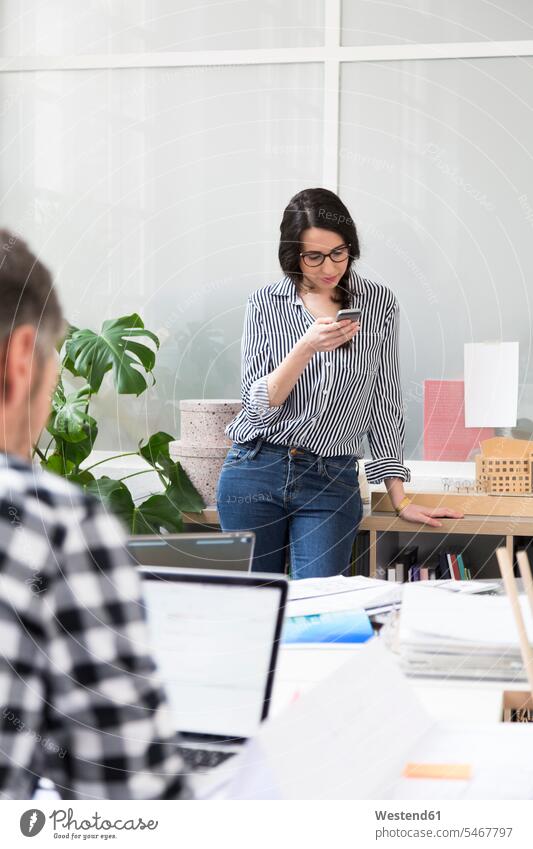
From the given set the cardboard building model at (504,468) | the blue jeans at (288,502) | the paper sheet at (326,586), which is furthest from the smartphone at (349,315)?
the cardboard building model at (504,468)

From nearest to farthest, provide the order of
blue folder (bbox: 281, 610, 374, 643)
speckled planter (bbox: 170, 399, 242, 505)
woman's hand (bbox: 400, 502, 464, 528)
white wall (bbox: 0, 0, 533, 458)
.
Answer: blue folder (bbox: 281, 610, 374, 643) → white wall (bbox: 0, 0, 533, 458) → woman's hand (bbox: 400, 502, 464, 528) → speckled planter (bbox: 170, 399, 242, 505)

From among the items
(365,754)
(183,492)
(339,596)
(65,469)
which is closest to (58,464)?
(65,469)

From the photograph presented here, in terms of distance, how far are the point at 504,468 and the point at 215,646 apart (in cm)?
107

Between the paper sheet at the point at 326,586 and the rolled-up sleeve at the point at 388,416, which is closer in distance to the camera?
the paper sheet at the point at 326,586

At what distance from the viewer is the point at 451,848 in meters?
0.59

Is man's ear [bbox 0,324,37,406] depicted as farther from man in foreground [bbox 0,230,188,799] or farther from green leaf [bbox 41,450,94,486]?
green leaf [bbox 41,450,94,486]

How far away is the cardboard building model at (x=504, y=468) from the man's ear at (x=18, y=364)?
1.19 meters

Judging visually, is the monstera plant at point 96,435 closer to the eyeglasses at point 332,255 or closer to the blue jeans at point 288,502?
the blue jeans at point 288,502

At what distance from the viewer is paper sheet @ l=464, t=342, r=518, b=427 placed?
4.75 feet

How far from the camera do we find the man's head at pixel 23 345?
0.46 meters

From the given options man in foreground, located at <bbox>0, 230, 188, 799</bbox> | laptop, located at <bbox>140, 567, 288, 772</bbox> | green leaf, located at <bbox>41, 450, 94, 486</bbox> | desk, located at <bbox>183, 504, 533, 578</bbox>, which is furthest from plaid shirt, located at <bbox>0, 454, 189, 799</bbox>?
desk, located at <bbox>183, 504, 533, 578</bbox>

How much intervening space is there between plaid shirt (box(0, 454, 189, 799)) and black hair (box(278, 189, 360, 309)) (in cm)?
53

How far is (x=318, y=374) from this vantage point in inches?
39.1

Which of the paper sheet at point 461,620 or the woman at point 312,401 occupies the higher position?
the woman at point 312,401
